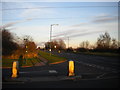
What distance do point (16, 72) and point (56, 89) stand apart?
360cm

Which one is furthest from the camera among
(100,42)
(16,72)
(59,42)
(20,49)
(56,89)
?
(59,42)

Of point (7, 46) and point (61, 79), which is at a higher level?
point (7, 46)

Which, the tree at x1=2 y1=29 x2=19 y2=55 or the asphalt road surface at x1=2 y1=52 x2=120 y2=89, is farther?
the tree at x1=2 y1=29 x2=19 y2=55

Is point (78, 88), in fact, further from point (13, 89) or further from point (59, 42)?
point (59, 42)

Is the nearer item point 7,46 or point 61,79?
point 61,79

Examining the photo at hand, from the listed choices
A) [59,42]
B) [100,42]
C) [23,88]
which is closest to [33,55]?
[23,88]

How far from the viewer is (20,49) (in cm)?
2316

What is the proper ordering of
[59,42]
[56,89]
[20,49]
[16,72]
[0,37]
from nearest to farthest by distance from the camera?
[56,89]
[16,72]
[0,37]
[20,49]
[59,42]

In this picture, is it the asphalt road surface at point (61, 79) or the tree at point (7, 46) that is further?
the tree at point (7, 46)

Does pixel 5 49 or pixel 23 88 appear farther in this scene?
pixel 5 49

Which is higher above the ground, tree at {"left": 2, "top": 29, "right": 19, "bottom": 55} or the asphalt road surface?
tree at {"left": 2, "top": 29, "right": 19, "bottom": 55}

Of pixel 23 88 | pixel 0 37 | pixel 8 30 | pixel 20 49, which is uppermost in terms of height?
pixel 8 30

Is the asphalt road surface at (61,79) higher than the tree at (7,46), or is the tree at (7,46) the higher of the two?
the tree at (7,46)

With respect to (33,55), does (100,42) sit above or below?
above
